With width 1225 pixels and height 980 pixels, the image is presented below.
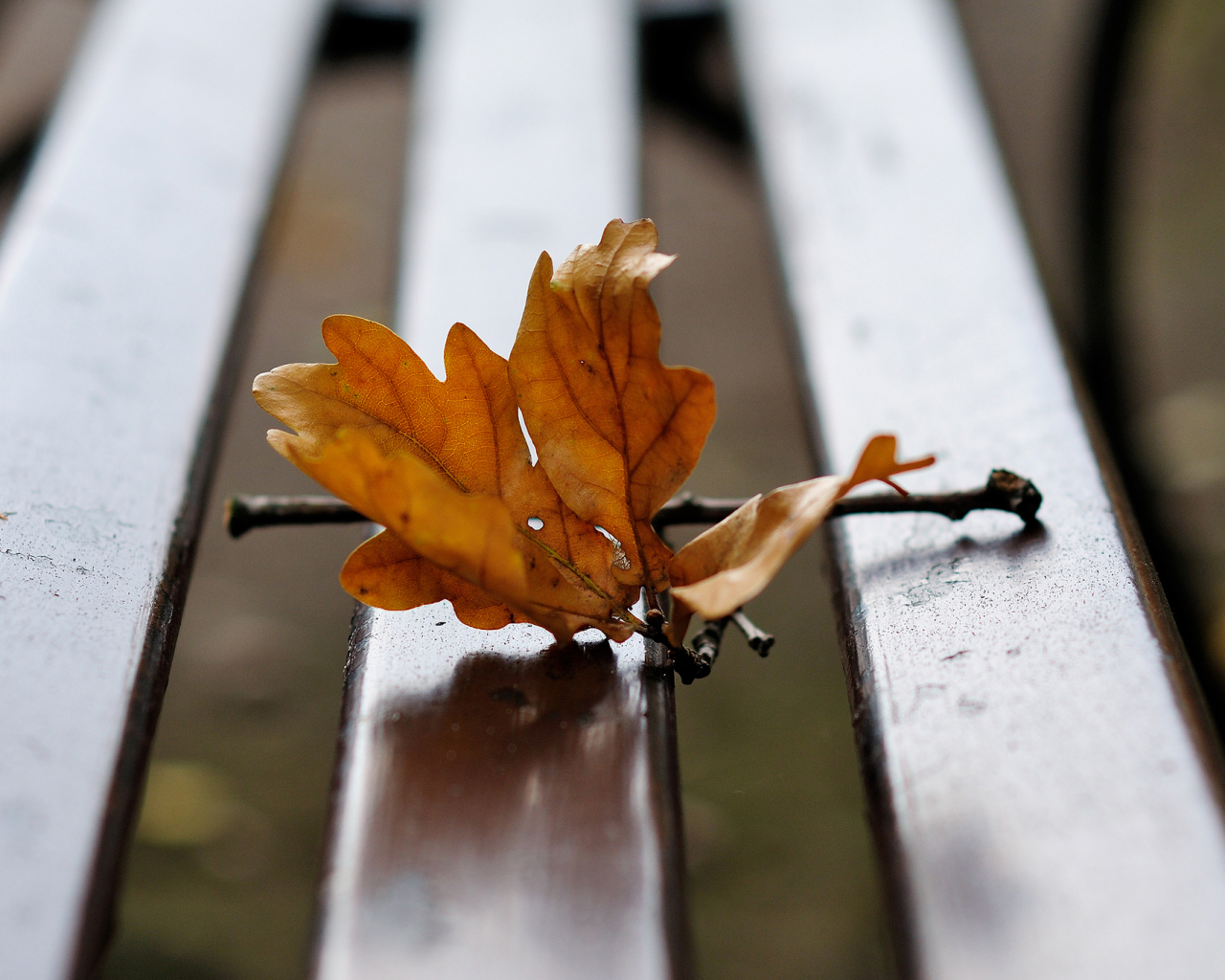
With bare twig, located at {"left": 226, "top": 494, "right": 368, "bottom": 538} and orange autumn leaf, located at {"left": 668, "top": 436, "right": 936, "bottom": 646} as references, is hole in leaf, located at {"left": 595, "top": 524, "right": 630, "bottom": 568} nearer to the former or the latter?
orange autumn leaf, located at {"left": 668, "top": 436, "right": 936, "bottom": 646}

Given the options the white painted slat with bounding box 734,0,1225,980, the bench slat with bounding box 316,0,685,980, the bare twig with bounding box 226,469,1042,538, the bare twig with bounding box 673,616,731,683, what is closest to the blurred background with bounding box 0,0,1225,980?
the white painted slat with bounding box 734,0,1225,980

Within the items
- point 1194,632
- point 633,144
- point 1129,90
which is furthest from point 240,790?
point 1129,90

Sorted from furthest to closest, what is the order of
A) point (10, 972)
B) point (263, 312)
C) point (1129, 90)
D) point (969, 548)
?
point (263, 312) < point (1129, 90) < point (969, 548) < point (10, 972)

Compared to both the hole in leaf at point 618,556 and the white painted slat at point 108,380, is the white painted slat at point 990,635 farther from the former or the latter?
the white painted slat at point 108,380

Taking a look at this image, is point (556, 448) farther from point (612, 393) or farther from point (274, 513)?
point (274, 513)

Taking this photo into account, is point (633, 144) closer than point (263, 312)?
Yes

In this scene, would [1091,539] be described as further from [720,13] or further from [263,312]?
[263,312]

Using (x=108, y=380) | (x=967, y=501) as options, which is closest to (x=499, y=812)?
(x=967, y=501)
